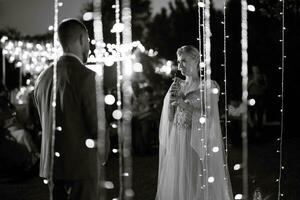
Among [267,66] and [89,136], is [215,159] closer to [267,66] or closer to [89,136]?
[89,136]

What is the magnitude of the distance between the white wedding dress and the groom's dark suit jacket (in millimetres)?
1471

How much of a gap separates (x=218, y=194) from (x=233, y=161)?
3312 mm

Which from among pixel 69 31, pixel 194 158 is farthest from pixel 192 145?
pixel 69 31

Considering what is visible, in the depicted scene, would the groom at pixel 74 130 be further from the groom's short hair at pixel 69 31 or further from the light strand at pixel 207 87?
the light strand at pixel 207 87

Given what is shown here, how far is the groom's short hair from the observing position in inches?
114

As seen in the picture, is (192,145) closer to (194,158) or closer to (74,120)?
(194,158)

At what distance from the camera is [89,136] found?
2.81 metres

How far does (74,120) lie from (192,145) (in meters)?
1.56

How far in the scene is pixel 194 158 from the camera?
4.19 meters

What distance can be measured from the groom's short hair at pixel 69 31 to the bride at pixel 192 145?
1363 millimetres

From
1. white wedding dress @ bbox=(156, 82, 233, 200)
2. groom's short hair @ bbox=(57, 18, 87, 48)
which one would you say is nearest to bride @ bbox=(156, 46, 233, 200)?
white wedding dress @ bbox=(156, 82, 233, 200)

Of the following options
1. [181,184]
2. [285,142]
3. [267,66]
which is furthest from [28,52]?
[181,184]

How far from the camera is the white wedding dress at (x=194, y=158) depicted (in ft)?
13.5

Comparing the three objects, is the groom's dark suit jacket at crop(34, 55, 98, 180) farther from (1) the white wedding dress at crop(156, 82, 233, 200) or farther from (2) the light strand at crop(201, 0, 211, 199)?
(1) the white wedding dress at crop(156, 82, 233, 200)
